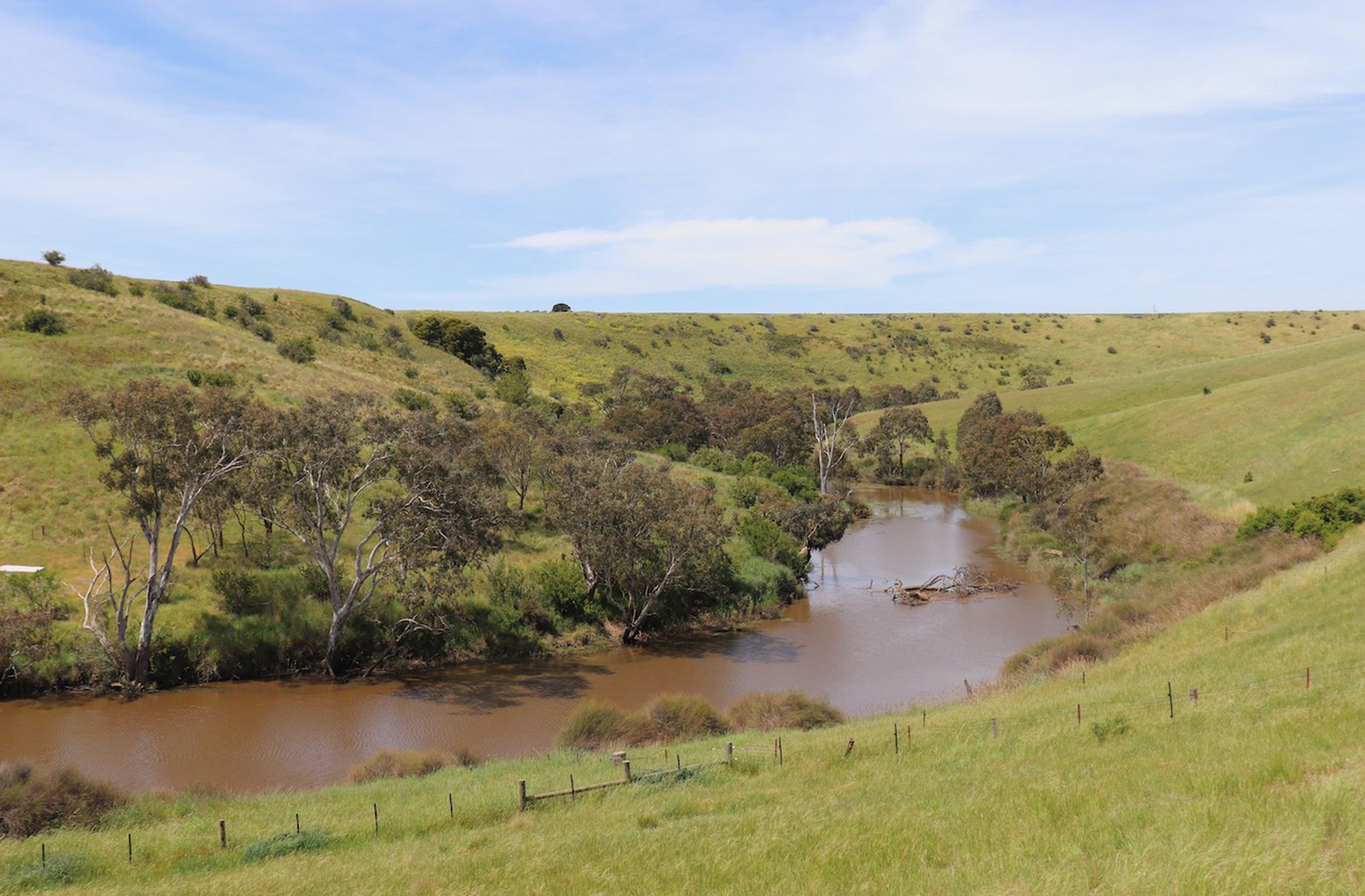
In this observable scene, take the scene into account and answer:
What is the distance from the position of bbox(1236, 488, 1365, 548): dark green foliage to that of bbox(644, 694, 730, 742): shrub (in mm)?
25210

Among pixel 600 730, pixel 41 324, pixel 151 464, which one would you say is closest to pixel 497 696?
pixel 600 730

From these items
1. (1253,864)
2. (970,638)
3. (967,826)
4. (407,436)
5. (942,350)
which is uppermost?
(942,350)

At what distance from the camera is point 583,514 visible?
36.2 metres

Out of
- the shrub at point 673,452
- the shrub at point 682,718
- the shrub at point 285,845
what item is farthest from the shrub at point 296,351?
the shrub at point 285,845

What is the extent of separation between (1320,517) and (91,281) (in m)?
81.5

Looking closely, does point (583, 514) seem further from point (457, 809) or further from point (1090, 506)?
point (1090, 506)

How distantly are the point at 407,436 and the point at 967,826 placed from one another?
25.9 m

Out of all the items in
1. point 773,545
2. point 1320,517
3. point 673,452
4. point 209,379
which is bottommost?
point 773,545

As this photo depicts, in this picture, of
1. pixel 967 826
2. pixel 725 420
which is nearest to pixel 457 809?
pixel 967 826

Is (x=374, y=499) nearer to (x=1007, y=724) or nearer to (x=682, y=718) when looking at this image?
(x=682, y=718)

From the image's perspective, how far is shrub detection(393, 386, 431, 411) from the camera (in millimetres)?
59250

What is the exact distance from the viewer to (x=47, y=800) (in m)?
17.6

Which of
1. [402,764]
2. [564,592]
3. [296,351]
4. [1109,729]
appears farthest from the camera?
[296,351]

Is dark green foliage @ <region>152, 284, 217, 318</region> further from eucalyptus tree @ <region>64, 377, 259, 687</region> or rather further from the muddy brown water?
the muddy brown water
